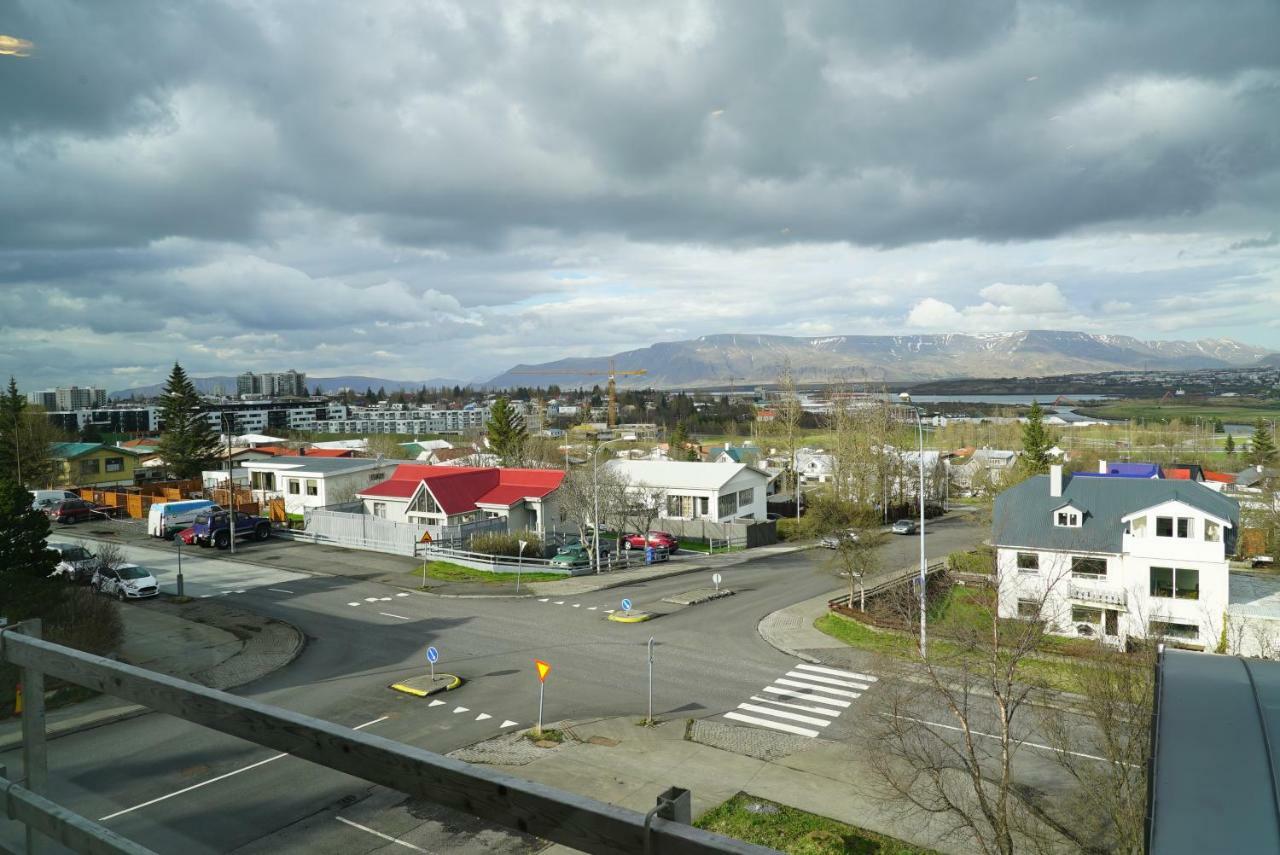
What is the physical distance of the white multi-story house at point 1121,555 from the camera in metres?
30.2

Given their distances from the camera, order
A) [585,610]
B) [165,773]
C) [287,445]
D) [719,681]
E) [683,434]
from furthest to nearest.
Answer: [683,434] → [287,445] → [585,610] → [719,681] → [165,773]

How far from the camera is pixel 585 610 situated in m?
29.9

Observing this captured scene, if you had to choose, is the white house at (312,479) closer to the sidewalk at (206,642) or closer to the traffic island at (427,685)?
the sidewalk at (206,642)

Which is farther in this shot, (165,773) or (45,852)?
(165,773)

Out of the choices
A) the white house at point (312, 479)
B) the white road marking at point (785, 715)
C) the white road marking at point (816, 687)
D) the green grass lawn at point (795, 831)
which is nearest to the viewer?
the green grass lawn at point (795, 831)

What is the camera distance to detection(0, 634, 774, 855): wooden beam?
165 centimetres

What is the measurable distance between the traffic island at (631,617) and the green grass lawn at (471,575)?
7550 millimetres

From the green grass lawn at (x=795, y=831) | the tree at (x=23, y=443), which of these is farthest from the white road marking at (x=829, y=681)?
the tree at (x=23, y=443)

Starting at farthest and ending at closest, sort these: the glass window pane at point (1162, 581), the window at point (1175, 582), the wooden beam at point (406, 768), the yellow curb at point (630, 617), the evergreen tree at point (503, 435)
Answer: the evergreen tree at point (503, 435), the glass window pane at point (1162, 581), the window at point (1175, 582), the yellow curb at point (630, 617), the wooden beam at point (406, 768)

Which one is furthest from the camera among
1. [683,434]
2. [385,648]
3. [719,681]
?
[683,434]

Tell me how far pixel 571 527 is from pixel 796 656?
993 inches

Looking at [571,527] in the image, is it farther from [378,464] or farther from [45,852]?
[45,852]

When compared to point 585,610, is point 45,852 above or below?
above

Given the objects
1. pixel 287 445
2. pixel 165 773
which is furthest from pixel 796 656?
pixel 287 445
